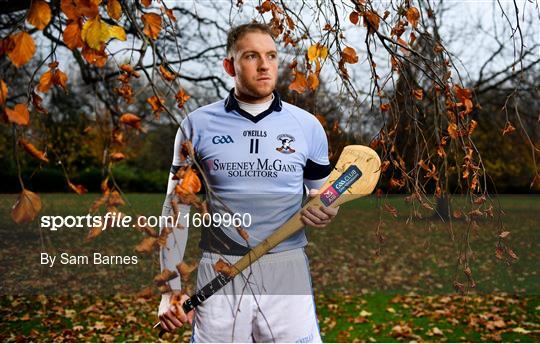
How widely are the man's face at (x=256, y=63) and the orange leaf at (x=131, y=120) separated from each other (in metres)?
1.01

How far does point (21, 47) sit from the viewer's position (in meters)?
1.66

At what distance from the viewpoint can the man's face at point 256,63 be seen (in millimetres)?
2695

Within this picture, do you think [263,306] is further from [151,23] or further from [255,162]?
[151,23]

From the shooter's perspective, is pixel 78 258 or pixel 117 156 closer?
pixel 117 156

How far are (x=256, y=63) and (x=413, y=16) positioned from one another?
92 cm

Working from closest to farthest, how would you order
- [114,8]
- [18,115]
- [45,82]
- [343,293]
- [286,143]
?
[18,115]
[114,8]
[45,82]
[286,143]
[343,293]

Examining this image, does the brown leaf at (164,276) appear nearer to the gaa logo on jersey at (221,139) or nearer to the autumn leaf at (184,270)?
the autumn leaf at (184,270)

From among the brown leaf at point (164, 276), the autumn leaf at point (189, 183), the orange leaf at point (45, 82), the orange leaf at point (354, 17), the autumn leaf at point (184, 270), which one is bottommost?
the brown leaf at point (164, 276)

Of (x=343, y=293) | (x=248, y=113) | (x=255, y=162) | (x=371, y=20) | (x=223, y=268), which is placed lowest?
(x=343, y=293)

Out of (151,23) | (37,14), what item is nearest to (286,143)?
(151,23)

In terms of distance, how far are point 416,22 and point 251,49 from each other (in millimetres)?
936

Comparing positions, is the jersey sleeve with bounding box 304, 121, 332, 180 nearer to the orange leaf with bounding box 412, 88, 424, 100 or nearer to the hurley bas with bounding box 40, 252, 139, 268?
the orange leaf with bounding box 412, 88, 424, 100

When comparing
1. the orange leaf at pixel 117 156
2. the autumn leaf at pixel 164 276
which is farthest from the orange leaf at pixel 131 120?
the autumn leaf at pixel 164 276

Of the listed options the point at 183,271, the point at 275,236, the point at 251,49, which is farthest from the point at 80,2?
the point at 275,236
